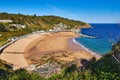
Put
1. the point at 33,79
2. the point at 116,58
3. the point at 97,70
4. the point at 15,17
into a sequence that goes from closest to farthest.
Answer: the point at 33,79 < the point at 97,70 < the point at 116,58 < the point at 15,17

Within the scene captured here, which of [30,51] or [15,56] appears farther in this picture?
[30,51]

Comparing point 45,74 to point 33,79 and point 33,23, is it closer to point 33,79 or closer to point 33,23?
point 33,79

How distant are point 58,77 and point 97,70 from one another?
3.18 metres

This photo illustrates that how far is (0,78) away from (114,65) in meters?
7.87

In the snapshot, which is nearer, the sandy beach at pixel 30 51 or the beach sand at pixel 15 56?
the beach sand at pixel 15 56

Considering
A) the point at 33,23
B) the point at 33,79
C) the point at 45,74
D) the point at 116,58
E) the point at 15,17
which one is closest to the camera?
the point at 33,79

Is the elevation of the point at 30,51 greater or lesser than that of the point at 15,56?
lesser

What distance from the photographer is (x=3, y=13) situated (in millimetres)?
183375

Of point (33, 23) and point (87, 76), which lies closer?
point (87, 76)

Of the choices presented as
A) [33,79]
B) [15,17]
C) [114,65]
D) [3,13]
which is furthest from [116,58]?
[3,13]

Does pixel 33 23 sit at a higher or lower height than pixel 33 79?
lower

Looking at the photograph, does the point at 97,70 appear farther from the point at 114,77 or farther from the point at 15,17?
the point at 15,17

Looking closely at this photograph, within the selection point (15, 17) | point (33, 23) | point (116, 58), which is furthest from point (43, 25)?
point (116, 58)

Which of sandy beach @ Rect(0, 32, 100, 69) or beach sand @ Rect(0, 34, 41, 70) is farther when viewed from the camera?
sandy beach @ Rect(0, 32, 100, 69)
